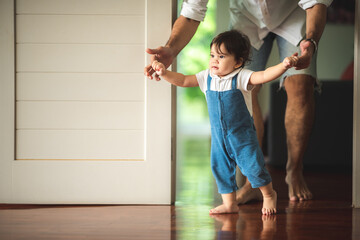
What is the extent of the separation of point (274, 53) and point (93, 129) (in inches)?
118

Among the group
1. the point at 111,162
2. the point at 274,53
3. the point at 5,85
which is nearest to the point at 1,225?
the point at 111,162

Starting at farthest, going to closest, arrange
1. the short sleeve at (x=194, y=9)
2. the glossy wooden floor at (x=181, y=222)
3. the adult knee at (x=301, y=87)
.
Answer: the adult knee at (x=301, y=87) < the short sleeve at (x=194, y=9) < the glossy wooden floor at (x=181, y=222)

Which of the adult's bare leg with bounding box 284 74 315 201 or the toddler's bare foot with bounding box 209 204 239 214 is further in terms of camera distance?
the adult's bare leg with bounding box 284 74 315 201

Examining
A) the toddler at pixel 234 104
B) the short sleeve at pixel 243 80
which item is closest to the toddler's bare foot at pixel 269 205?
the toddler at pixel 234 104

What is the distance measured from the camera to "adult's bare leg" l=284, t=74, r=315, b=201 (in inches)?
72.2

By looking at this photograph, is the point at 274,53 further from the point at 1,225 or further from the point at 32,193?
the point at 1,225

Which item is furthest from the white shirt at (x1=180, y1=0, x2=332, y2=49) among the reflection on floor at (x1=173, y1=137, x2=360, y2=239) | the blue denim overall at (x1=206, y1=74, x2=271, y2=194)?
the reflection on floor at (x1=173, y1=137, x2=360, y2=239)

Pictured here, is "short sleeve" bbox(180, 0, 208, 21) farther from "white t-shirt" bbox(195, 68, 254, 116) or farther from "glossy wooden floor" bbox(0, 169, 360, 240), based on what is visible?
"glossy wooden floor" bbox(0, 169, 360, 240)

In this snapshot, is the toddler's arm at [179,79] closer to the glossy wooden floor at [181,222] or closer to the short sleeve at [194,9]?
the short sleeve at [194,9]

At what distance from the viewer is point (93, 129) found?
1742 millimetres

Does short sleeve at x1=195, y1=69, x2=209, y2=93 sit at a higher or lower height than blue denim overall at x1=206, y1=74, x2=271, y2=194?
higher

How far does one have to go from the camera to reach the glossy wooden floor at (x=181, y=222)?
1264 mm

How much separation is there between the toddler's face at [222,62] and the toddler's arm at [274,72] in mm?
86

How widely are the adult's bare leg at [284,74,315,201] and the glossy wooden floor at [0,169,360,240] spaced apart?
84mm
